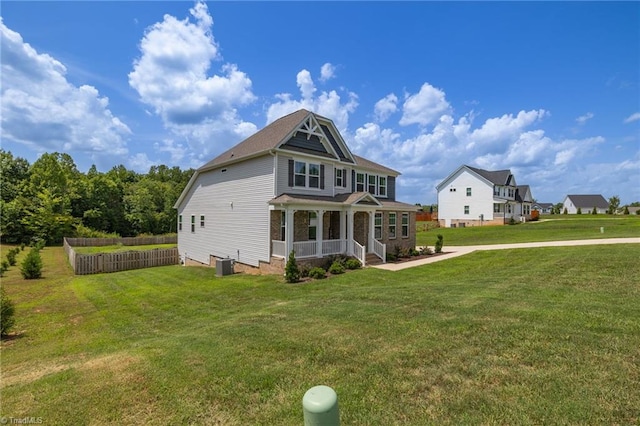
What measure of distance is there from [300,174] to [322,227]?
3.20 meters

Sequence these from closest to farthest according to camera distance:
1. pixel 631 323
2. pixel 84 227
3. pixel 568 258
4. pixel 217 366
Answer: pixel 217 366 < pixel 631 323 < pixel 568 258 < pixel 84 227

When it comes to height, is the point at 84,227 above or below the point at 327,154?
below

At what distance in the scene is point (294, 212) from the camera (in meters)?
16.2

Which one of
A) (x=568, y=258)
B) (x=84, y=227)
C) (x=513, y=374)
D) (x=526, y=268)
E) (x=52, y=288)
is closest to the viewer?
(x=513, y=374)

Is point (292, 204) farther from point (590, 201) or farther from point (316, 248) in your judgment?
point (590, 201)

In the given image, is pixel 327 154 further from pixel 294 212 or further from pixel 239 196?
pixel 239 196

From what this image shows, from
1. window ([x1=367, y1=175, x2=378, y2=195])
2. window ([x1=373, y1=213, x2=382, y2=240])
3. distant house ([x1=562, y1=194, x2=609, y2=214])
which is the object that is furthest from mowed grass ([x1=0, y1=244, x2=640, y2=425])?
distant house ([x1=562, y1=194, x2=609, y2=214])

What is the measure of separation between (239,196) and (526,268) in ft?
47.6

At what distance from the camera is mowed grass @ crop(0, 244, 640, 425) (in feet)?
12.0

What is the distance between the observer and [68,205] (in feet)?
142

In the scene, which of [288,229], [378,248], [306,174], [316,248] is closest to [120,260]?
[288,229]

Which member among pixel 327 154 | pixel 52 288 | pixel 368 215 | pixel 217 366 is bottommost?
pixel 52 288

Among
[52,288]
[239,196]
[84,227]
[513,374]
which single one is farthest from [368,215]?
[84,227]

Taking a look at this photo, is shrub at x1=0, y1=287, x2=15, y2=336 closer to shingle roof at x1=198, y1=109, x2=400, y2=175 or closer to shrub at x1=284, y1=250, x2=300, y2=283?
shrub at x1=284, y1=250, x2=300, y2=283
